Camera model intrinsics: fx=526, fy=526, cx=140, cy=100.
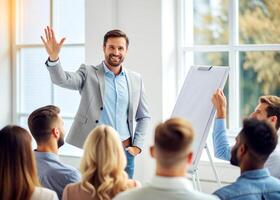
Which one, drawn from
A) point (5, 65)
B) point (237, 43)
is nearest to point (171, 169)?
point (237, 43)

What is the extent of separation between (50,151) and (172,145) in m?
1.14

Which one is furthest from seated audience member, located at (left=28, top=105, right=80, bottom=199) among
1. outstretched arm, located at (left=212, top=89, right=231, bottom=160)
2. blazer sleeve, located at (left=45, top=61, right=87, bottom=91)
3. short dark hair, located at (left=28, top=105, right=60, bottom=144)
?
outstretched arm, located at (left=212, top=89, right=231, bottom=160)

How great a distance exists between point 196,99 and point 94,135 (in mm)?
1470

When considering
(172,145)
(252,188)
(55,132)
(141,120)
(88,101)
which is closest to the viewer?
(172,145)

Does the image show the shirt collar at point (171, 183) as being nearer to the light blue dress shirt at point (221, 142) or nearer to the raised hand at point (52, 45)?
the light blue dress shirt at point (221, 142)

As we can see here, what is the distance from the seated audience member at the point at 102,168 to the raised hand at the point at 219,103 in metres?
1.10

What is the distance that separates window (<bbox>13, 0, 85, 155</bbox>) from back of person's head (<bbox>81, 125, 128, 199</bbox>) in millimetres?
3224

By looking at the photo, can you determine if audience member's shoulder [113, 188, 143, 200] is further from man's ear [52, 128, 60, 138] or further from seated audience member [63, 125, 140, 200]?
man's ear [52, 128, 60, 138]

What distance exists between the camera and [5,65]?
19.6ft

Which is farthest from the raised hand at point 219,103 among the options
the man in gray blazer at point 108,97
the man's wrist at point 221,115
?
the man in gray blazer at point 108,97

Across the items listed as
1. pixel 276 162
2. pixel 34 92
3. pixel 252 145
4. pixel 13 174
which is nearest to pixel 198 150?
pixel 276 162

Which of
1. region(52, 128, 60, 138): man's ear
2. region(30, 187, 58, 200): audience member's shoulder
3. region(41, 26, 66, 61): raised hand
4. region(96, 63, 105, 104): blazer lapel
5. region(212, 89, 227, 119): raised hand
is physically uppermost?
region(41, 26, 66, 61): raised hand

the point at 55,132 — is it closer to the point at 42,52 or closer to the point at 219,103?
the point at 219,103

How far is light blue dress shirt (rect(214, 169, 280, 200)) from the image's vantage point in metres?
2.23
